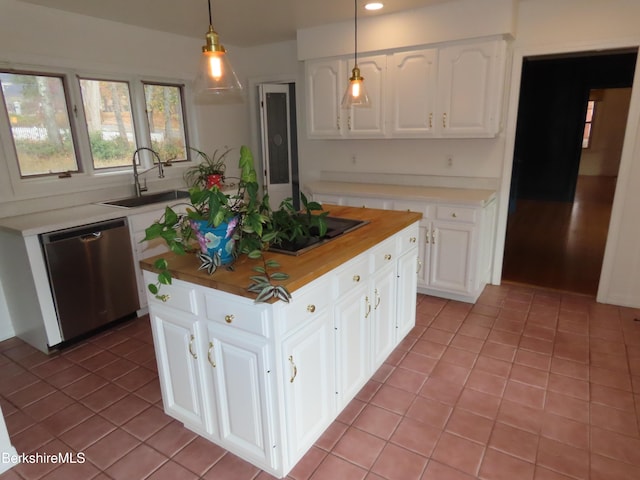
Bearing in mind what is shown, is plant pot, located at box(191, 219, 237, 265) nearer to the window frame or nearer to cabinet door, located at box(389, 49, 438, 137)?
the window frame

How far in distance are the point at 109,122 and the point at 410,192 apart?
9.01 feet

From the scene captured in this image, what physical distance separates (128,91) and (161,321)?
271cm

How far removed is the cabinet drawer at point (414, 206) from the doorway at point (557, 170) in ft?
5.00

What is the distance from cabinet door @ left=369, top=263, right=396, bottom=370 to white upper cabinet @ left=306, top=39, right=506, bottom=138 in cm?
166

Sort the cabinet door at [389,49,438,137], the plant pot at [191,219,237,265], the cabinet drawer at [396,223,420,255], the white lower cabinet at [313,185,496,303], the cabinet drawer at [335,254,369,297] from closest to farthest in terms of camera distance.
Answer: the plant pot at [191,219,237,265] < the cabinet drawer at [335,254,369,297] < the cabinet drawer at [396,223,420,255] < the white lower cabinet at [313,185,496,303] < the cabinet door at [389,49,438,137]

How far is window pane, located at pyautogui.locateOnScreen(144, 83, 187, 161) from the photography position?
3951 millimetres

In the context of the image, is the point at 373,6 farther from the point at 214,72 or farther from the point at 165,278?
the point at 165,278

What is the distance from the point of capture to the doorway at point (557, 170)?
196 inches

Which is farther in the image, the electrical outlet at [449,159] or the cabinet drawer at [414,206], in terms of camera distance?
the electrical outlet at [449,159]

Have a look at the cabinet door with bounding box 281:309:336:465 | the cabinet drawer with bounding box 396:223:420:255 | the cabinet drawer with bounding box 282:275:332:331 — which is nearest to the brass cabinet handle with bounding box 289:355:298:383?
the cabinet door with bounding box 281:309:336:465

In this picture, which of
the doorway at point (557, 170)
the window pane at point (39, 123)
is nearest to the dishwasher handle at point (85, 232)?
the window pane at point (39, 123)

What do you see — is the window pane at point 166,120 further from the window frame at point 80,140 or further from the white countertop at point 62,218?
the white countertop at point 62,218

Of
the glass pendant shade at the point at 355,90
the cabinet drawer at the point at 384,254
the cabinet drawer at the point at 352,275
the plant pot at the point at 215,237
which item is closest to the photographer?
the plant pot at the point at 215,237

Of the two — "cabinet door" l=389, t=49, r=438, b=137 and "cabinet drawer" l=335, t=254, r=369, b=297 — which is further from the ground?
"cabinet door" l=389, t=49, r=438, b=137
